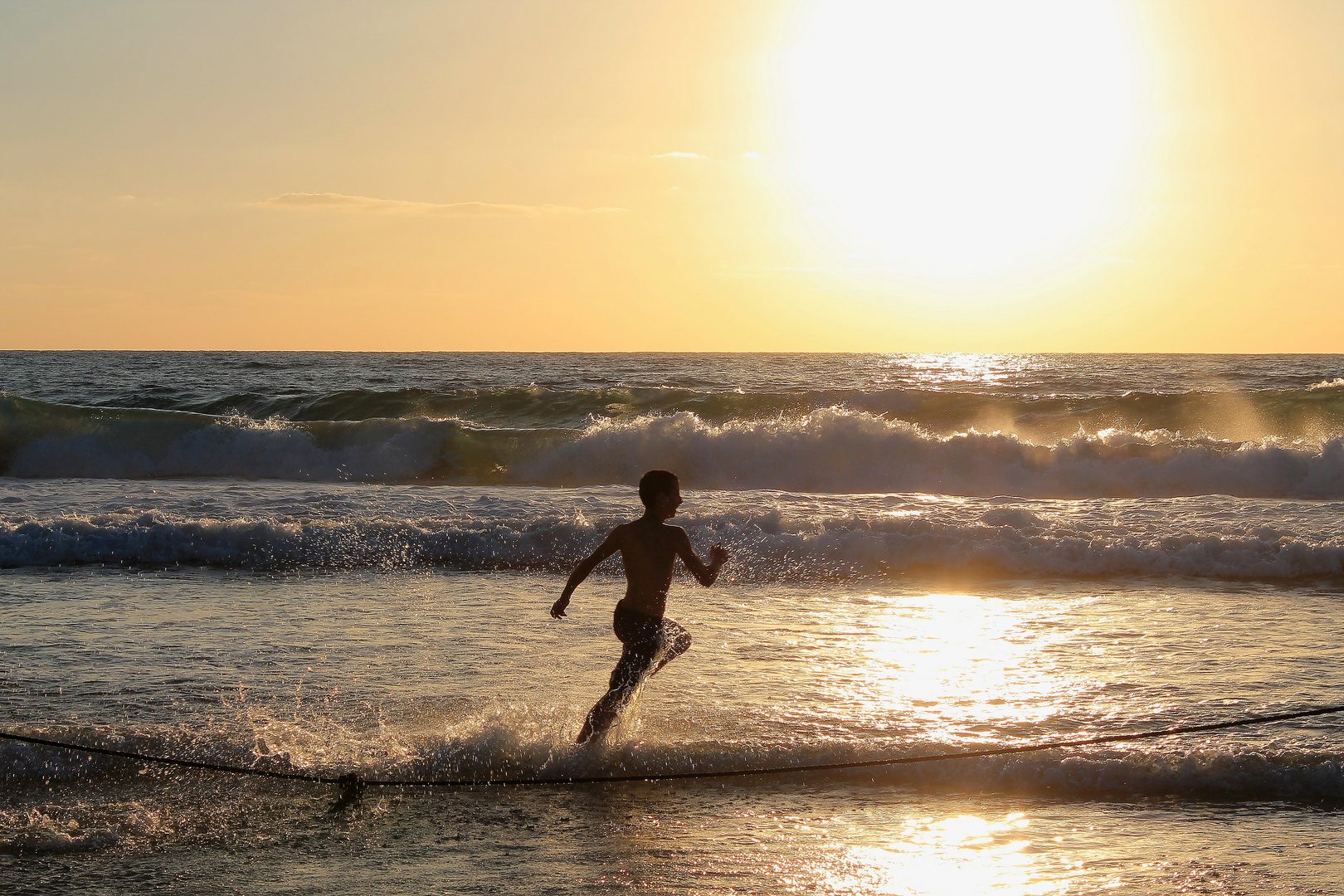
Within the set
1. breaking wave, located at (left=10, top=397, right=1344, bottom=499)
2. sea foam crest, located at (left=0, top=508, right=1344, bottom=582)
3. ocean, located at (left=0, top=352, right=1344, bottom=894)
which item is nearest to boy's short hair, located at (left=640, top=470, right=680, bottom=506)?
ocean, located at (left=0, top=352, right=1344, bottom=894)

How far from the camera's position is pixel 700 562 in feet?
17.1

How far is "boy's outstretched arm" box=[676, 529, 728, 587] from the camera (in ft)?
16.3

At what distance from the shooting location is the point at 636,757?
5395mm

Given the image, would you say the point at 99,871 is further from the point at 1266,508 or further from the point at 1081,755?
the point at 1266,508

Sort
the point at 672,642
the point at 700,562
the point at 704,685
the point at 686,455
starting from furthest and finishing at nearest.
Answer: the point at 686,455, the point at 704,685, the point at 672,642, the point at 700,562

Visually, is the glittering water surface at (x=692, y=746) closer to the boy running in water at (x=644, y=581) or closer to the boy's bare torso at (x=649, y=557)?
the boy running in water at (x=644, y=581)

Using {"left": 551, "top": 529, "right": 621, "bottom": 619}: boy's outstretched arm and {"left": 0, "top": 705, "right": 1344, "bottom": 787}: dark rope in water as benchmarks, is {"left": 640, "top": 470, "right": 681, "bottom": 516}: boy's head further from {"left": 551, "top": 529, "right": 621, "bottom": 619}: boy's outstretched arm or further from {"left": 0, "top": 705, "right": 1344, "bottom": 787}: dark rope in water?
{"left": 0, "top": 705, "right": 1344, "bottom": 787}: dark rope in water

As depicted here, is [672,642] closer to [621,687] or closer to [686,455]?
[621,687]

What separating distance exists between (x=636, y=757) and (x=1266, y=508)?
11.2 m

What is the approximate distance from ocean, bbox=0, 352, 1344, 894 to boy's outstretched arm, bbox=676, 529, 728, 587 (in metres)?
0.96

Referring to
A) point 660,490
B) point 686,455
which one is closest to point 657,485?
point 660,490

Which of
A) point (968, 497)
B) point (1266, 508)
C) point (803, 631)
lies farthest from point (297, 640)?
point (1266, 508)

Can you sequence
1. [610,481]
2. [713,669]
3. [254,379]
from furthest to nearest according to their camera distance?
[254,379], [610,481], [713,669]

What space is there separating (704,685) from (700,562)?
Answer: 1793 mm
